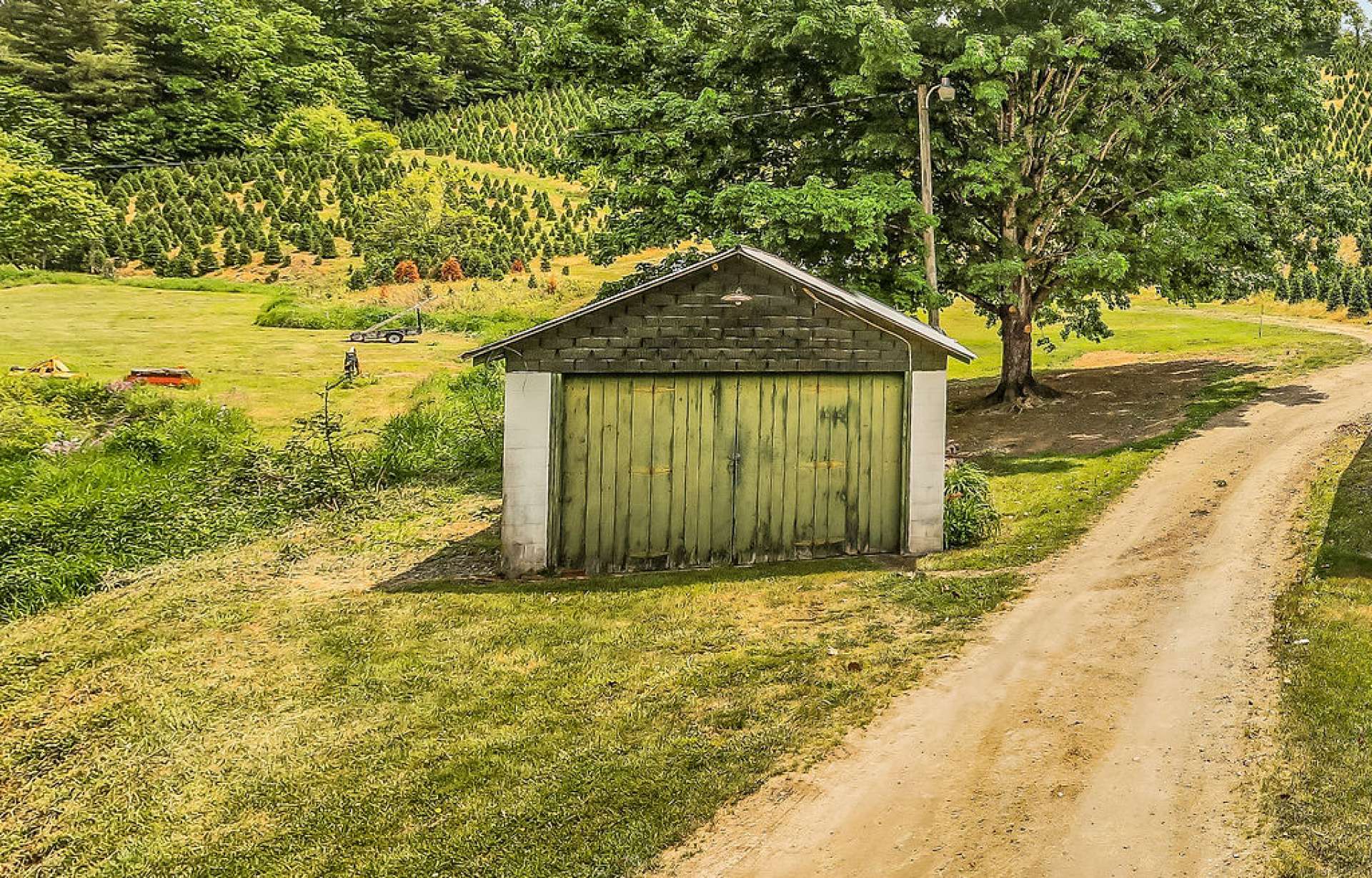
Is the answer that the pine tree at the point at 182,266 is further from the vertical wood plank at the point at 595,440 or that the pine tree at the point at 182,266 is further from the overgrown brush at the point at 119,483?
the vertical wood plank at the point at 595,440

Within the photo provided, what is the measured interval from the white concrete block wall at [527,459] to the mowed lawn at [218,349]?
26.9 feet

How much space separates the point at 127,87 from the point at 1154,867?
60585mm

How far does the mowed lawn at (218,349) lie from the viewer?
18.0 metres

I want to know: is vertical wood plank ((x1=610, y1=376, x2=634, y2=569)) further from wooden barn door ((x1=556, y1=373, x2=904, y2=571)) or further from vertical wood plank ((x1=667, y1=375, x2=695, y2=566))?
vertical wood plank ((x1=667, y1=375, x2=695, y2=566))

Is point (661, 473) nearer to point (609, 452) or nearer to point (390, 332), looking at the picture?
point (609, 452)

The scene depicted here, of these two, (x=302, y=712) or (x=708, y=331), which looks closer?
(x=302, y=712)

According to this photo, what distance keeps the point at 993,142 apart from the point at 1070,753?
1463cm

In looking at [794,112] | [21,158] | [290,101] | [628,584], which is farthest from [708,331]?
[290,101]

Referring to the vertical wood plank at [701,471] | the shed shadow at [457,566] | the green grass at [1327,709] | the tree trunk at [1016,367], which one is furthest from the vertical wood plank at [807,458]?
the tree trunk at [1016,367]

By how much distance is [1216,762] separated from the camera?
16.6 feet

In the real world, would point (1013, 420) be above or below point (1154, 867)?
above

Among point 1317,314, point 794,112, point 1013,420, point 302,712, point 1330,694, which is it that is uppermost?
point 794,112

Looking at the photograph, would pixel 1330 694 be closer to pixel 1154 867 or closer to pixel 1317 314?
pixel 1154 867

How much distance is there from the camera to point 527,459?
908cm
